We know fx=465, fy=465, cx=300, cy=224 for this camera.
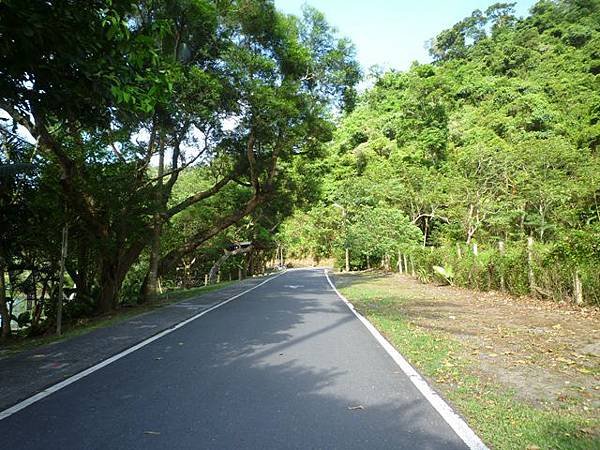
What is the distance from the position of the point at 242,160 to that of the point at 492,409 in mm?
16460

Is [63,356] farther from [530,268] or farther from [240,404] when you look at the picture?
[530,268]

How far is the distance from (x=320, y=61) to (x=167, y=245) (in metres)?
13.9

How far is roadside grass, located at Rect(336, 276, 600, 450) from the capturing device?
3.82 metres

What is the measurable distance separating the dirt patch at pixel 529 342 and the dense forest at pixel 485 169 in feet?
4.89

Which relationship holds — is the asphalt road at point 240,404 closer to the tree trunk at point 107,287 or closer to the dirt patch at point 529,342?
the dirt patch at point 529,342

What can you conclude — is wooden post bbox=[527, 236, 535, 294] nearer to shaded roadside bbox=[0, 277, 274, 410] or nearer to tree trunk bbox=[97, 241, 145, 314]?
shaded roadside bbox=[0, 277, 274, 410]

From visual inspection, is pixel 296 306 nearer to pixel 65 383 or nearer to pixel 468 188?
pixel 65 383

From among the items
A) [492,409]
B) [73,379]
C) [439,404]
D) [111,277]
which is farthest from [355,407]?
[111,277]

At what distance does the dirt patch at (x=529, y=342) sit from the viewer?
533 cm

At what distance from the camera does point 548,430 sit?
4.03m

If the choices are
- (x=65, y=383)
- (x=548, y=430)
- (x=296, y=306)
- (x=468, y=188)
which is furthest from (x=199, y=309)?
(x=468, y=188)

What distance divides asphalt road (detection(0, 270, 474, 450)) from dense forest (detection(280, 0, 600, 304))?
26.9 feet

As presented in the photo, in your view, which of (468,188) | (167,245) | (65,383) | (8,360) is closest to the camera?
(65,383)

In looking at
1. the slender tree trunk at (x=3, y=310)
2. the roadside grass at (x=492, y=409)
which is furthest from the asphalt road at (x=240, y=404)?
the slender tree trunk at (x=3, y=310)
